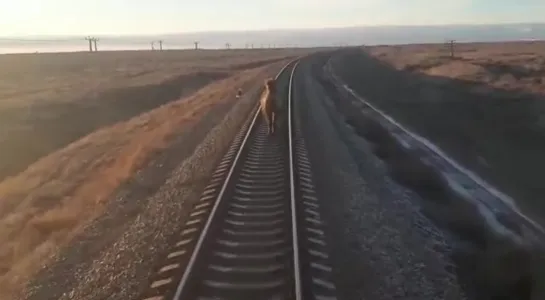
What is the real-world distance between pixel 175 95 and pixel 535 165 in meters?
42.6

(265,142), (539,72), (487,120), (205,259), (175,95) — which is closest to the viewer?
(205,259)

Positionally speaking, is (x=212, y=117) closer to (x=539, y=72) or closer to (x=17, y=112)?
(x=17, y=112)

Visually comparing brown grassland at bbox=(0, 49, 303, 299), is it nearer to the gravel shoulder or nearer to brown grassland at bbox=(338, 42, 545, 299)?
the gravel shoulder

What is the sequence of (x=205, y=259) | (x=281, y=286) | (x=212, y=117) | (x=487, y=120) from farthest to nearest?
(x=212, y=117) → (x=487, y=120) → (x=205, y=259) → (x=281, y=286)

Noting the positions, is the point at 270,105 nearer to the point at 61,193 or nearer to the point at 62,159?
the point at 61,193

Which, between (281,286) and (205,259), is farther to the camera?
(205,259)

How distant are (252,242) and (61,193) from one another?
807 centimetres

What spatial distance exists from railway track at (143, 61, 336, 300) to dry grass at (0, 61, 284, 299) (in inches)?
91.0

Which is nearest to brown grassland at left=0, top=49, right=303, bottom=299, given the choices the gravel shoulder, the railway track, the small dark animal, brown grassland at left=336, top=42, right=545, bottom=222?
the railway track

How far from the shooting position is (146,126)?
100 ft

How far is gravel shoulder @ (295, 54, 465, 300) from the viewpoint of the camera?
916 centimetres

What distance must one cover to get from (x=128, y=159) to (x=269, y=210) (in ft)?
28.1

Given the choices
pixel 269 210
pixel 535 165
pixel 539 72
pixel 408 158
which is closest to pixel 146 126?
pixel 408 158

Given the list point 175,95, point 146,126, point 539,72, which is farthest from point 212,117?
point 175,95
